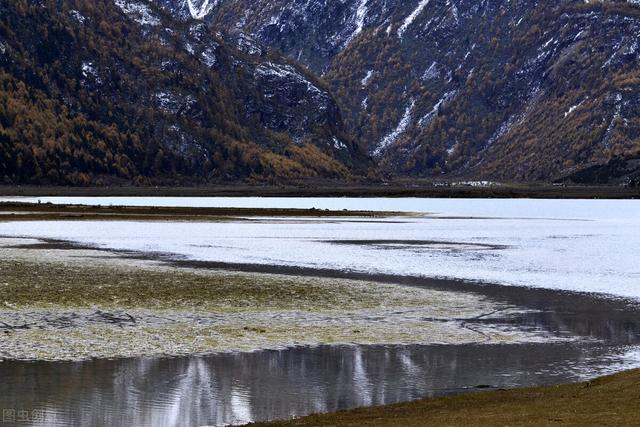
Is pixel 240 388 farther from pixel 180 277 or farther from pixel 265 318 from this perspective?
pixel 180 277

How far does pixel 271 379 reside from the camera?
93.6ft

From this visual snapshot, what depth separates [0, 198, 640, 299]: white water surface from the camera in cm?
6300

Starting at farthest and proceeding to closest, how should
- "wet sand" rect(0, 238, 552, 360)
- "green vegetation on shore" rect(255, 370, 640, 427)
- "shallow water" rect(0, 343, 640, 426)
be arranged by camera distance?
"wet sand" rect(0, 238, 552, 360) → "shallow water" rect(0, 343, 640, 426) → "green vegetation on shore" rect(255, 370, 640, 427)

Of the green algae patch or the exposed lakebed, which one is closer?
the exposed lakebed

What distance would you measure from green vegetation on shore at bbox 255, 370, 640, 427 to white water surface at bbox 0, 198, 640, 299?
86.2 feet

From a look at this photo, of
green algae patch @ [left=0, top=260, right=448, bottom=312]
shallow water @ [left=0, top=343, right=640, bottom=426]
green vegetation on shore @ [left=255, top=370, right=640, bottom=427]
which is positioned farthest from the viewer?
green algae patch @ [left=0, top=260, right=448, bottom=312]

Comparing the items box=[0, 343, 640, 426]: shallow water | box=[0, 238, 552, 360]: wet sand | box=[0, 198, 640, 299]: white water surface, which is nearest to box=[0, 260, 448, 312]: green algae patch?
box=[0, 238, 552, 360]: wet sand

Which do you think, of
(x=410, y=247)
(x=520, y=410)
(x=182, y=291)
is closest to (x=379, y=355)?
(x=520, y=410)

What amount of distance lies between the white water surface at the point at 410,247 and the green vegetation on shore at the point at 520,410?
26.3 metres

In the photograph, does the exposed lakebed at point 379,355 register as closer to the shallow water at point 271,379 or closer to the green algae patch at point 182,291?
the shallow water at point 271,379

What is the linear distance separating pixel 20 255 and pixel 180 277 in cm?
1680

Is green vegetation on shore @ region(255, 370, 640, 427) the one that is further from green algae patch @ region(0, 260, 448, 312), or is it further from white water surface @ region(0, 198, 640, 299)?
white water surface @ region(0, 198, 640, 299)

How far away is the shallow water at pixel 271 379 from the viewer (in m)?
24.7

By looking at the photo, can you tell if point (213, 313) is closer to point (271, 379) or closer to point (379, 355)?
point (379, 355)
